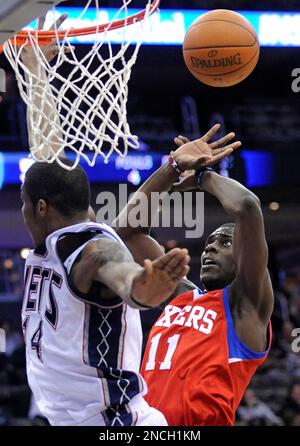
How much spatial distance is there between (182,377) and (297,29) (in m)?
8.12

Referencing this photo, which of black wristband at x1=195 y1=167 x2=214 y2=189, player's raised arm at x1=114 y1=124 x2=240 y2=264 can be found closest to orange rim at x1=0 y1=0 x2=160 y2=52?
player's raised arm at x1=114 y1=124 x2=240 y2=264

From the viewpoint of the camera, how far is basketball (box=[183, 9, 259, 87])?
3902 millimetres

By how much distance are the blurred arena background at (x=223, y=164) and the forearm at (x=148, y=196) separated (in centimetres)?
446

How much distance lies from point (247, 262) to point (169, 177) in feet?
1.57

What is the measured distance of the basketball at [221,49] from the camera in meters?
3.90

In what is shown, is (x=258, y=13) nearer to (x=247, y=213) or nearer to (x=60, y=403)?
(x=247, y=213)

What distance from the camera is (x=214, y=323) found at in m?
3.68

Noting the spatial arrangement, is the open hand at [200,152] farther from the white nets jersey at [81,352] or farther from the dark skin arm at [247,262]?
the white nets jersey at [81,352]

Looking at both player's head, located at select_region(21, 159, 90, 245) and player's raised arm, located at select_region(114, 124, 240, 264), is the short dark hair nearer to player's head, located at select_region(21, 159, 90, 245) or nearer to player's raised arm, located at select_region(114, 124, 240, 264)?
player's head, located at select_region(21, 159, 90, 245)

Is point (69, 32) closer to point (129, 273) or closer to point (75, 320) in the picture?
point (75, 320)

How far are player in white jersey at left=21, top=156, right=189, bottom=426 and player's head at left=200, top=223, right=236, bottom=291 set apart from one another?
3.13ft
